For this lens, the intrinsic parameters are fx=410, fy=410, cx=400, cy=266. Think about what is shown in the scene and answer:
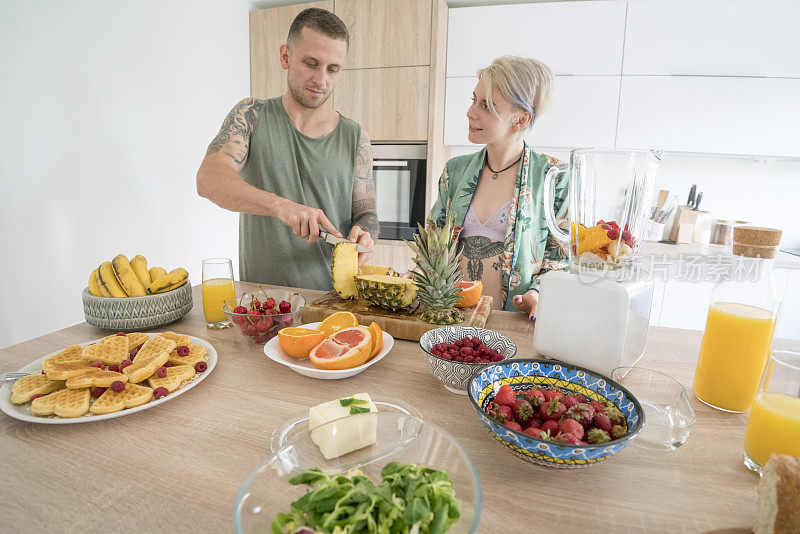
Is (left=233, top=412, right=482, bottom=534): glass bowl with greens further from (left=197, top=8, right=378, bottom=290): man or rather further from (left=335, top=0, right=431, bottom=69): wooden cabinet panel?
(left=335, top=0, right=431, bottom=69): wooden cabinet panel

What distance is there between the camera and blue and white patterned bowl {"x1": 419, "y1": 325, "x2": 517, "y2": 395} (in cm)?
88

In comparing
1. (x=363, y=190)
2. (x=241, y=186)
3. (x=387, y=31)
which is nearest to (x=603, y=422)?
(x=241, y=186)

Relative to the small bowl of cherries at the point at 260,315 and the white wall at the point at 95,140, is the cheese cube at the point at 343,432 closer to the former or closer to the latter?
the small bowl of cherries at the point at 260,315

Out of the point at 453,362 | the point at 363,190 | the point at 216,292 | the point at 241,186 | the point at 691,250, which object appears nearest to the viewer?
the point at 453,362

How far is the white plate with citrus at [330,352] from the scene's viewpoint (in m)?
0.94

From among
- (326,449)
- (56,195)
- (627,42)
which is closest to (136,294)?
(326,449)

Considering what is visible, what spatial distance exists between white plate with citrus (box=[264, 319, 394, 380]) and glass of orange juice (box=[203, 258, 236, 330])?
29 centimetres

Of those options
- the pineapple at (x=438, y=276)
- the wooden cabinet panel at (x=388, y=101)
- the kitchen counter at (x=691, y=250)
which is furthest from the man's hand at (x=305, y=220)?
the kitchen counter at (x=691, y=250)

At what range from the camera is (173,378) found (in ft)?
2.88

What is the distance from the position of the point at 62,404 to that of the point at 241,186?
41.6 inches

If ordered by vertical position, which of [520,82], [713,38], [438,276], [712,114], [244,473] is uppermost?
[713,38]

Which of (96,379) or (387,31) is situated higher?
(387,31)

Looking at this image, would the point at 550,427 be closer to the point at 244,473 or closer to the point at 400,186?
the point at 244,473

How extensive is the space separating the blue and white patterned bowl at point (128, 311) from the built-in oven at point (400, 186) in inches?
93.3
